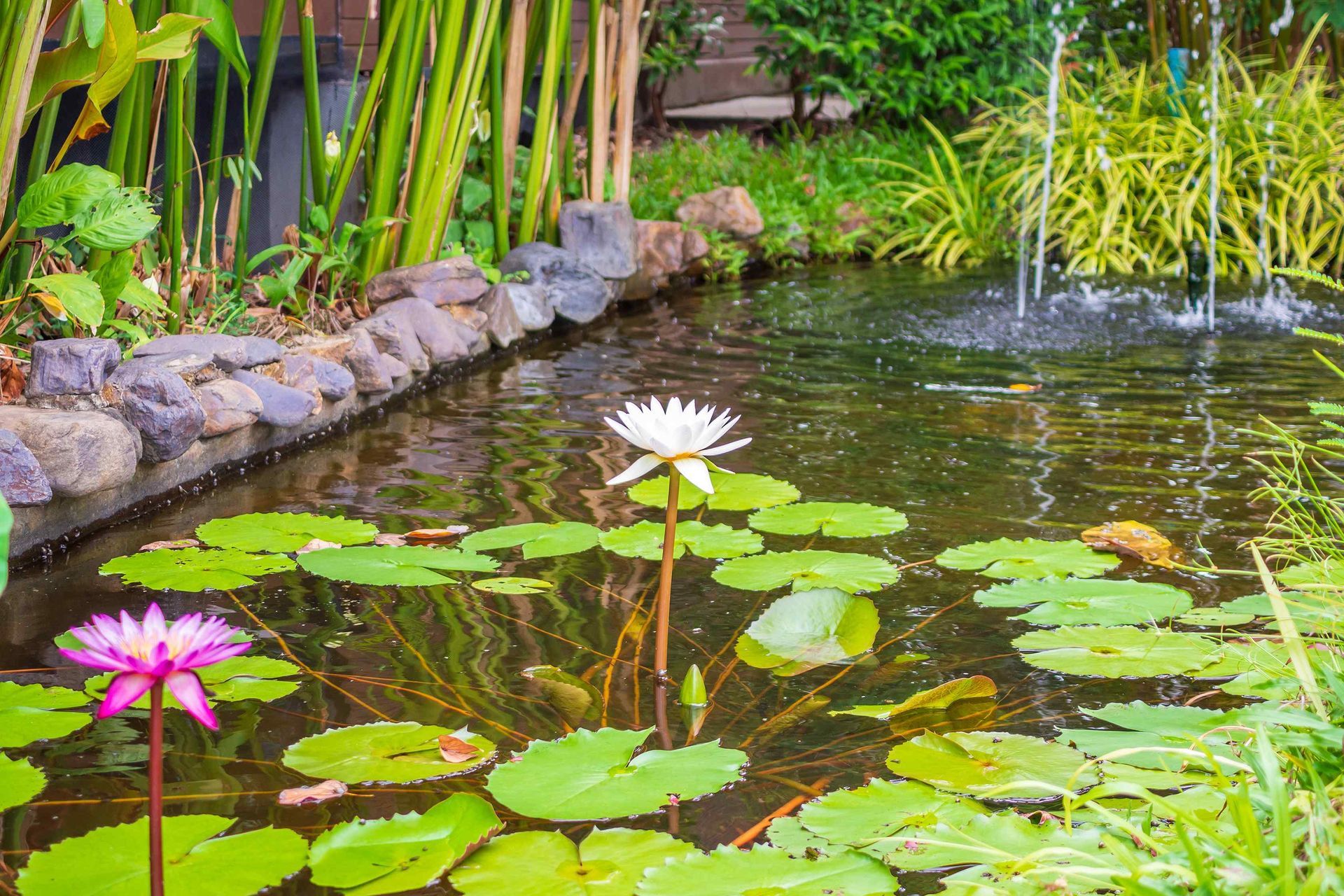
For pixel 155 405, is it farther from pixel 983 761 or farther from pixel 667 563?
pixel 983 761

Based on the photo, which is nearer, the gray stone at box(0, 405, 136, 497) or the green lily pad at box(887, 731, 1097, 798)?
the green lily pad at box(887, 731, 1097, 798)

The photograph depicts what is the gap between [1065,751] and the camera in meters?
1.58

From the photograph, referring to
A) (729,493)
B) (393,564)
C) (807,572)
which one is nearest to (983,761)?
(807,572)

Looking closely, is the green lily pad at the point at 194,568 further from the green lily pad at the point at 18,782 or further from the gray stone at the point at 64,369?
the green lily pad at the point at 18,782

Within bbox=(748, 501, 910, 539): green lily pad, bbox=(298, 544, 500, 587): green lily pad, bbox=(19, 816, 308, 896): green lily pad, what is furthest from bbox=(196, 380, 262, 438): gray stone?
bbox=(19, 816, 308, 896): green lily pad

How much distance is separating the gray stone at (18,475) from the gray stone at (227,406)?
517 millimetres

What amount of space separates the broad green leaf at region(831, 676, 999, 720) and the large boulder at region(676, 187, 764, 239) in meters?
4.34

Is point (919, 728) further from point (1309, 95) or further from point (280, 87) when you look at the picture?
point (1309, 95)

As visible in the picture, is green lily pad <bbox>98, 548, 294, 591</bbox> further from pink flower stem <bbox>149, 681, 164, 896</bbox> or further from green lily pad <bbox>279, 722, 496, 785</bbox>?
pink flower stem <bbox>149, 681, 164, 896</bbox>

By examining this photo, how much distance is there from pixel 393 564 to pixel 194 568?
0.35 m

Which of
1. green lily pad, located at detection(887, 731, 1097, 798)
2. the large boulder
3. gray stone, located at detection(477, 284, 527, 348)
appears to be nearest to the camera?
green lily pad, located at detection(887, 731, 1097, 798)

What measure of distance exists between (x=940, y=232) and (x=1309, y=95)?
72.5 inches

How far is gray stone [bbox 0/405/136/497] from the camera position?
2283 millimetres

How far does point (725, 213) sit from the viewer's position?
A: 593 centimetres
